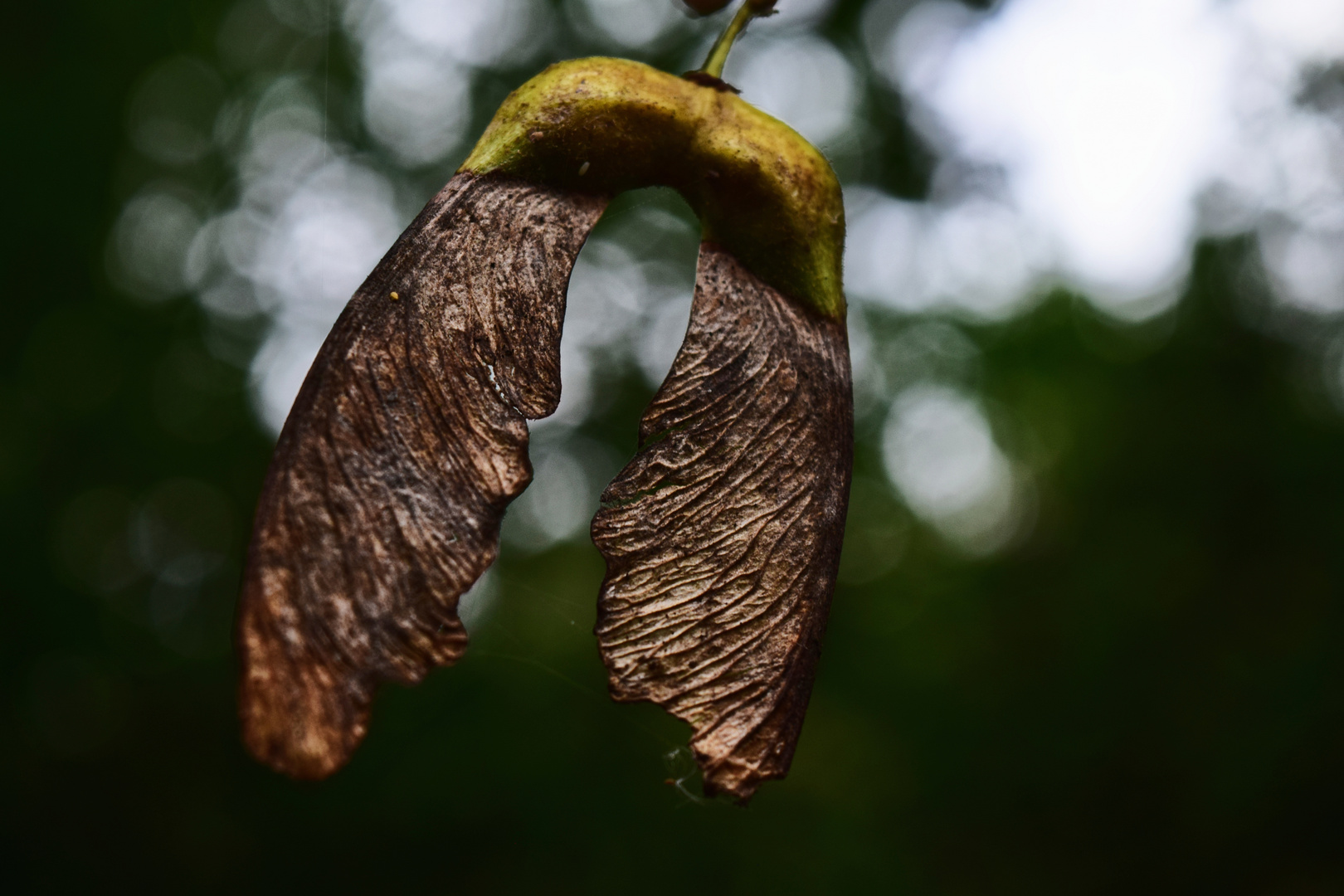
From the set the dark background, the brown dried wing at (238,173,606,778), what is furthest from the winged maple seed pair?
the dark background

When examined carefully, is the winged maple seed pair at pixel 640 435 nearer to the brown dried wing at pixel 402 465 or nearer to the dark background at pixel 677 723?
the brown dried wing at pixel 402 465

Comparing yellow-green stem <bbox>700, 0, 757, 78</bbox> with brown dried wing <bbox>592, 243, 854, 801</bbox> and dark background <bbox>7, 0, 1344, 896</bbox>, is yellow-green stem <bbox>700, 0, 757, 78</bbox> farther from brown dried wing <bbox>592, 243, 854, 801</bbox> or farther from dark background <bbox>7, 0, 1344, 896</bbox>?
dark background <bbox>7, 0, 1344, 896</bbox>

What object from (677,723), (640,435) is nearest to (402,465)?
(640,435)

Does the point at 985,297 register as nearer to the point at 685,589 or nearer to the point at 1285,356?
the point at 1285,356

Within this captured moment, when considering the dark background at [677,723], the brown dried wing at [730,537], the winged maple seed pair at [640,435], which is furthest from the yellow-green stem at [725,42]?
the dark background at [677,723]

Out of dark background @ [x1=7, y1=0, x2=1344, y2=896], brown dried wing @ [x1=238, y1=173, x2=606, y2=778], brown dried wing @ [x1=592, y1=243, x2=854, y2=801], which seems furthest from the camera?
dark background @ [x1=7, y1=0, x2=1344, y2=896]

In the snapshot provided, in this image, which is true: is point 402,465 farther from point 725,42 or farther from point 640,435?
point 725,42
